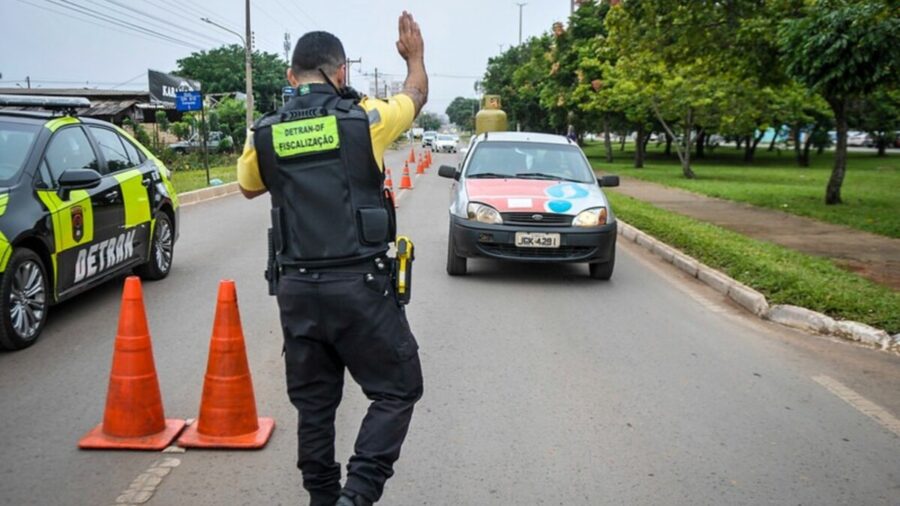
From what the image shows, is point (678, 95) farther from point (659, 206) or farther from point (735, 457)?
point (735, 457)

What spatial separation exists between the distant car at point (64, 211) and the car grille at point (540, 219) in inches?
146

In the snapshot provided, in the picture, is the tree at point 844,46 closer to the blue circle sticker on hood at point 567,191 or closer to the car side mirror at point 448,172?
the blue circle sticker on hood at point 567,191

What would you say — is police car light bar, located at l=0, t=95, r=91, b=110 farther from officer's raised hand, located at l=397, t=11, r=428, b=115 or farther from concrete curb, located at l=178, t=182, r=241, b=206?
concrete curb, located at l=178, t=182, r=241, b=206

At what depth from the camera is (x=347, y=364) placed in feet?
10.6

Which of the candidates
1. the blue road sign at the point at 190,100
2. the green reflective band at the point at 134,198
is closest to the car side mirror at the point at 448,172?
the green reflective band at the point at 134,198

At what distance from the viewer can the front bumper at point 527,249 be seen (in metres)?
9.20

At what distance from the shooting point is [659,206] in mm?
18547

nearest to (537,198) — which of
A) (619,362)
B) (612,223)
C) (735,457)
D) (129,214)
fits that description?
(612,223)

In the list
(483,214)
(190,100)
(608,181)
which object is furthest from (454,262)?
(190,100)

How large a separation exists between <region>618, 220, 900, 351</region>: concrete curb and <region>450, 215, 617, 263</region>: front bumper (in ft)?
4.51

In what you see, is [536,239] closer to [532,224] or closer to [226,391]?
[532,224]

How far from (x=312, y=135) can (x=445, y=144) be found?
199ft

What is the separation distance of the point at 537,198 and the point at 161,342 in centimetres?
447

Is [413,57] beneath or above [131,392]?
above
